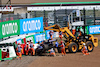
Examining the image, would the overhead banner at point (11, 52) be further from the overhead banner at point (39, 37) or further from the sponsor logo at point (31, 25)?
the overhead banner at point (39, 37)

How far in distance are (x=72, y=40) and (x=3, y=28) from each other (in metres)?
5.55

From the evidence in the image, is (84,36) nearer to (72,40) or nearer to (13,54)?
(72,40)

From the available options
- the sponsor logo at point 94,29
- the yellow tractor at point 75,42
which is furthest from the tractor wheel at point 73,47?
the sponsor logo at point 94,29

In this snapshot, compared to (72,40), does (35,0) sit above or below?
above

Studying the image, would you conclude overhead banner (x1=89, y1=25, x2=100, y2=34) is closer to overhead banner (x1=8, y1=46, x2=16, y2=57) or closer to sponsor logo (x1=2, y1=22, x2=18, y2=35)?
sponsor logo (x1=2, y1=22, x2=18, y2=35)

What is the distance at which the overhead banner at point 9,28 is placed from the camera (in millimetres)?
14710

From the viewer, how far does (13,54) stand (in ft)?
46.2

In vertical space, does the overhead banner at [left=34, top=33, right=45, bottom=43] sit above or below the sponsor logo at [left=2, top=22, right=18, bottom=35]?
below

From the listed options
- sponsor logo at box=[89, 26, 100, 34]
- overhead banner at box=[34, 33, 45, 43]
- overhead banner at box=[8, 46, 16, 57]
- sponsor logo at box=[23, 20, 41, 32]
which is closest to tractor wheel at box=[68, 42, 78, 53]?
overhead banner at box=[8, 46, 16, 57]

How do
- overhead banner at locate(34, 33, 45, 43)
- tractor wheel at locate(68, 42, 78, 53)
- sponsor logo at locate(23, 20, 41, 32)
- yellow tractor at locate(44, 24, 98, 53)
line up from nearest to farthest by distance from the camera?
tractor wheel at locate(68, 42, 78, 53)
yellow tractor at locate(44, 24, 98, 53)
sponsor logo at locate(23, 20, 41, 32)
overhead banner at locate(34, 33, 45, 43)

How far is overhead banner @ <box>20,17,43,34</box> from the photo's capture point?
18119 millimetres

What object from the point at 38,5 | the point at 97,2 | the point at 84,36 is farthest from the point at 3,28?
the point at 97,2

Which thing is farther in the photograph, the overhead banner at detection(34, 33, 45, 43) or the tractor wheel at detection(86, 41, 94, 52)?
the overhead banner at detection(34, 33, 45, 43)

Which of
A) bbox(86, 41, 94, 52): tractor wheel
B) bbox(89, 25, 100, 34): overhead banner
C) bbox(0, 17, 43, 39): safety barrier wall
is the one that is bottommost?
bbox(86, 41, 94, 52): tractor wheel
